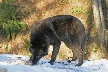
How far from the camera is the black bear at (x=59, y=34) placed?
25.5ft

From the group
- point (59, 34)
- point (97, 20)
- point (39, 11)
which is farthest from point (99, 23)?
point (59, 34)

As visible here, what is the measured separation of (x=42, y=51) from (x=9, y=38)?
8.81m

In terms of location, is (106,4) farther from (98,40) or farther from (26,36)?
(26,36)

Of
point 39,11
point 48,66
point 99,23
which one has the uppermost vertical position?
point 39,11

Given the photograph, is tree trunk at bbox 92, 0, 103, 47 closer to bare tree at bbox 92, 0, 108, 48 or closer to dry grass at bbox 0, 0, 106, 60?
bare tree at bbox 92, 0, 108, 48

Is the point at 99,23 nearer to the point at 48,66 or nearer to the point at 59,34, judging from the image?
the point at 59,34

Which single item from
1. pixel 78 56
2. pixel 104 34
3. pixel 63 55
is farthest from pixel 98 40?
pixel 78 56

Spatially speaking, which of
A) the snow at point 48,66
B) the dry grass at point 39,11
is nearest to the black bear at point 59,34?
the snow at point 48,66

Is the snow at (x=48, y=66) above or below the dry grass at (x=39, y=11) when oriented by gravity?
below

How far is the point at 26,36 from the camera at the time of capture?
16094 millimetres

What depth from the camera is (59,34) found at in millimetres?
8125

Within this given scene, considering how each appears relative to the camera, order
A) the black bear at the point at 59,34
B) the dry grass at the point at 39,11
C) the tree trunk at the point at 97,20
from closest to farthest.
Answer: the black bear at the point at 59,34 → the tree trunk at the point at 97,20 → the dry grass at the point at 39,11

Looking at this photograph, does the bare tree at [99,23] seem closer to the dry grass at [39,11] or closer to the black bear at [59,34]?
the dry grass at [39,11]

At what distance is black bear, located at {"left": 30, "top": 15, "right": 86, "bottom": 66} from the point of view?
25.5 ft
